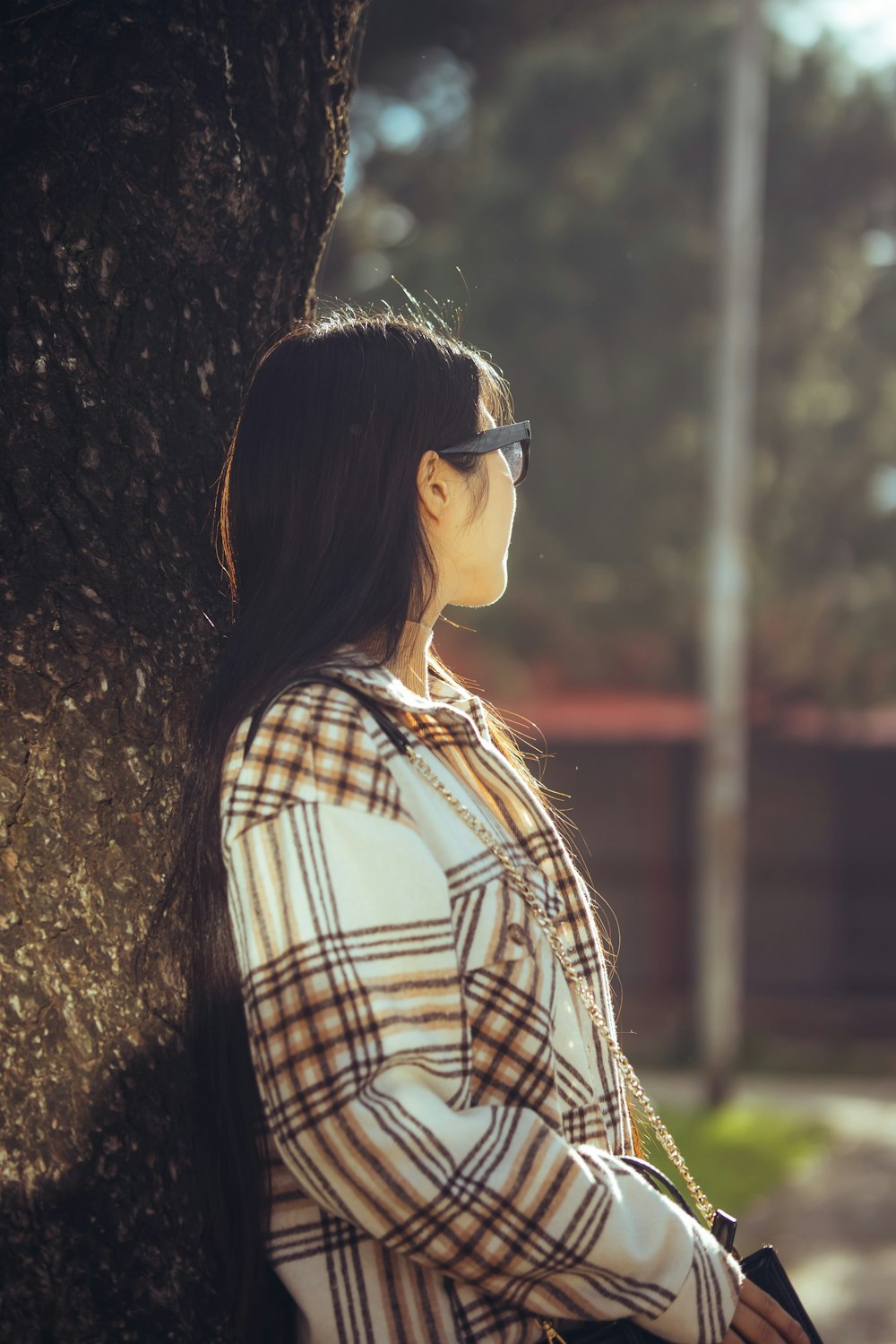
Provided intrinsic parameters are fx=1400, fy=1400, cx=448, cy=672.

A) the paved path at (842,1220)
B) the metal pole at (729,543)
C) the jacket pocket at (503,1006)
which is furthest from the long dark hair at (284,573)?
the metal pole at (729,543)

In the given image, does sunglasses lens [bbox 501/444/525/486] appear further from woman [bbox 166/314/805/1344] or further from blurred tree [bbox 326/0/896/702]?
blurred tree [bbox 326/0/896/702]

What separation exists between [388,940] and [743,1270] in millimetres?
633

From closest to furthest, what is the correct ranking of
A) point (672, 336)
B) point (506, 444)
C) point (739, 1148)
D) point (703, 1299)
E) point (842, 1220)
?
point (703, 1299) < point (506, 444) < point (842, 1220) < point (739, 1148) < point (672, 336)

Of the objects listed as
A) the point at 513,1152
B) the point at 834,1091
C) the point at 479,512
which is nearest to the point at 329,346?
the point at 479,512

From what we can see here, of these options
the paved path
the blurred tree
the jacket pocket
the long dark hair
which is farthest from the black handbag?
the blurred tree

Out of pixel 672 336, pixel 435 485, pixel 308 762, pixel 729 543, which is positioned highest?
pixel 672 336

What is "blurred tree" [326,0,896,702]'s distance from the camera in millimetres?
10898

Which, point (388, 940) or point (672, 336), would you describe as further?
point (672, 336)

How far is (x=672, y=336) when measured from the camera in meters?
10.9

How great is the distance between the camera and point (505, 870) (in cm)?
153

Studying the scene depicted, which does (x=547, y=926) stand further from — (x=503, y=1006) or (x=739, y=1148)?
(x=739, y=1148)

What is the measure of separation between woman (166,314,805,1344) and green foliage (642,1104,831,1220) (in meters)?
4.90

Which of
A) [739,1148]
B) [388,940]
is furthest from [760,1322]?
[739,1148]

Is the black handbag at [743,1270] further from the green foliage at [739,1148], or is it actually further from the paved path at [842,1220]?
the green foliage at [739,1148]
